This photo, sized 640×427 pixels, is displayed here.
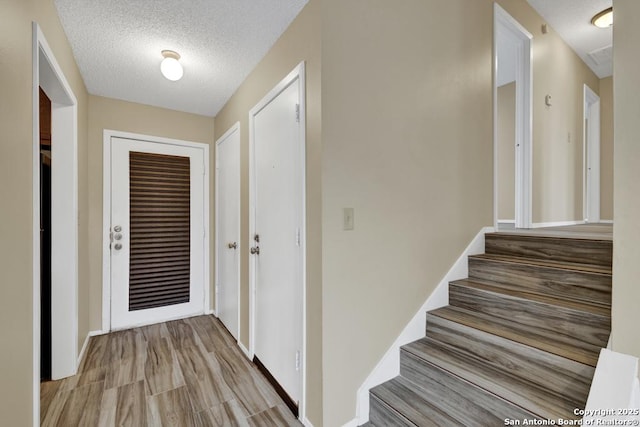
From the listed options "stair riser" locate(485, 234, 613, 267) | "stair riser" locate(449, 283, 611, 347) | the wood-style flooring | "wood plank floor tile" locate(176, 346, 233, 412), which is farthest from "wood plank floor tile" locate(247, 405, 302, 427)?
"stair riser" locate(485, 234, 613, 267)

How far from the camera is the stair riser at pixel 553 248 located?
1.66 m

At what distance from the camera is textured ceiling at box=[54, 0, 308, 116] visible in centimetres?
167

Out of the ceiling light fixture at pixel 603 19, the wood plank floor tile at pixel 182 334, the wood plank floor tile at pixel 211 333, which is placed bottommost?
the wood plank floor tile at pixel 211 333

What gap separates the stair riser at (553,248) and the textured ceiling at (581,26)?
7.83 feet

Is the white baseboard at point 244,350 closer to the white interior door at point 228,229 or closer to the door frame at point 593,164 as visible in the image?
the white interior door at point 228,229

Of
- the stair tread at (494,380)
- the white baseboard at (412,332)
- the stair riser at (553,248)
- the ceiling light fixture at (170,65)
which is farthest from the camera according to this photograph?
the ceiling light fixture at (170,65)

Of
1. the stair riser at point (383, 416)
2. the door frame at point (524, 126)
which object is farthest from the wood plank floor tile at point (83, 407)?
the door frame at point (524, 126)

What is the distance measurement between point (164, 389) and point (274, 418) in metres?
0.88

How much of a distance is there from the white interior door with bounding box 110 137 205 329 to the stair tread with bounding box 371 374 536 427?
2594mm

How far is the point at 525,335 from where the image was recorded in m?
1.52

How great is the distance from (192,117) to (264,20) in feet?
6.58

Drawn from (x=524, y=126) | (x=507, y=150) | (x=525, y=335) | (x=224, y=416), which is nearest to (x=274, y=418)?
(x=224, y=416)

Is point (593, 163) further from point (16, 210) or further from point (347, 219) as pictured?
point (16, 210)

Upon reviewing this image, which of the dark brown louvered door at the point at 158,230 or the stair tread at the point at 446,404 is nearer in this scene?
the stair tread at the point at 446,404
